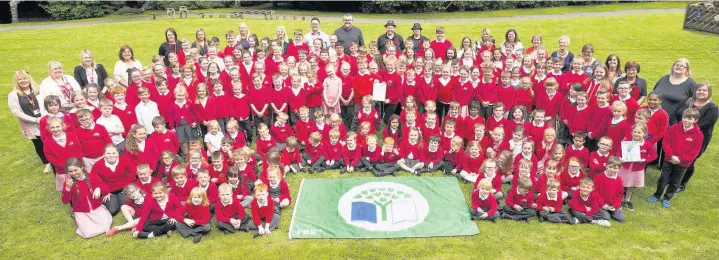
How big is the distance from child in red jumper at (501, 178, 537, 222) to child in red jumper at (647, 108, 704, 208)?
2493mm

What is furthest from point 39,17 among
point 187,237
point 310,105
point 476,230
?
point 476,230

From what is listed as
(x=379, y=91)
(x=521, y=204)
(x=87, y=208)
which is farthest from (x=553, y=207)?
(x=87, y=208)

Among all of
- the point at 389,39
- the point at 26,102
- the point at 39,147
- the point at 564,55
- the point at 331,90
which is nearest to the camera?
the point at 26,102

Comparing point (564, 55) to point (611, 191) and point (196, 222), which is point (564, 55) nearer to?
point (611, 191)

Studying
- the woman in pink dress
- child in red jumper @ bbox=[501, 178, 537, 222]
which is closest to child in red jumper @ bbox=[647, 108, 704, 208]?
child in red jumper @ bbox=[501, 178, 537, 222]

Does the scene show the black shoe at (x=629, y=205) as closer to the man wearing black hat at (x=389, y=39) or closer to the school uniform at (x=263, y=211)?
the school uniform at (x=263, y=211)

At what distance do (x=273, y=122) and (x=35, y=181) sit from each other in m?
4.99

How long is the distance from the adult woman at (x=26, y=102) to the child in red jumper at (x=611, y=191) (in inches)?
408

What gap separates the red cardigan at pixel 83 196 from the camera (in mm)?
7137

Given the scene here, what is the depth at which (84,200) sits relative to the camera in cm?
720

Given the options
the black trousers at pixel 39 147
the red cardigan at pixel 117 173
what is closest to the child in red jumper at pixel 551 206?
the red cardigan at pixel 117 173

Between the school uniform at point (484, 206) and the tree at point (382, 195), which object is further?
the tree at point (382, 195)

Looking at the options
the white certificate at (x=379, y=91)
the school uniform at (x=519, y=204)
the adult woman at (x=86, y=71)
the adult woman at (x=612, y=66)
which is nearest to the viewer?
Answer: the school uniform at (x=519, y=204)

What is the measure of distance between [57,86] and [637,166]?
11049 millimetres
